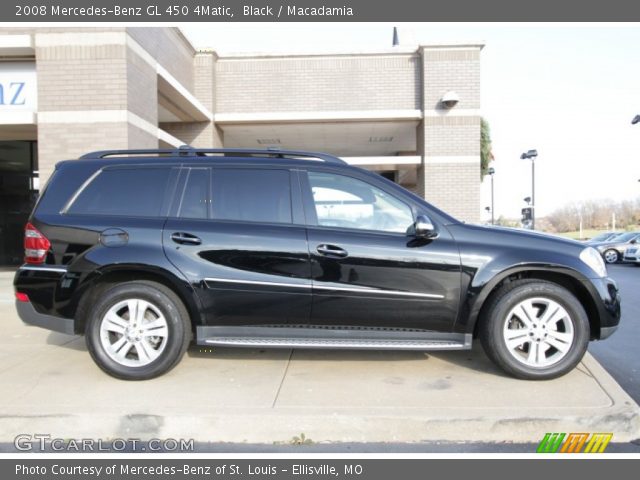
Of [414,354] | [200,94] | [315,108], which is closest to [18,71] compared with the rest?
[200,94]

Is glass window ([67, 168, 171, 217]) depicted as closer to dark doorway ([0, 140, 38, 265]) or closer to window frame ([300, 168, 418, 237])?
window frame ([300, 168, 418, 237])

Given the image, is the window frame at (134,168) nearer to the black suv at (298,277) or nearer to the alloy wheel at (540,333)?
the black suv at (298,277)

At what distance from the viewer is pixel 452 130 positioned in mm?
12414

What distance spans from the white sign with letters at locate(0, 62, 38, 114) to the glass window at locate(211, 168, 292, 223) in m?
6.75

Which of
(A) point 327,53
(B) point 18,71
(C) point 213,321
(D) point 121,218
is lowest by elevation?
(C) point 213,321

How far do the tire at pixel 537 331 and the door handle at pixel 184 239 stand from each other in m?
2.52

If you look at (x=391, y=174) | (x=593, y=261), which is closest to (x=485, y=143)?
(x=391, y=174)

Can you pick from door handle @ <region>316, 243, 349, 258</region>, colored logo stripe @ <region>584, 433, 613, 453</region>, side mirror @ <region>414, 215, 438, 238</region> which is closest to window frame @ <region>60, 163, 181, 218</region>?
door handle @ <region>316, 243, 349, 258</region>

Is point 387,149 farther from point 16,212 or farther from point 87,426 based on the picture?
point 87,426

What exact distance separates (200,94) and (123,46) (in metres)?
4.33

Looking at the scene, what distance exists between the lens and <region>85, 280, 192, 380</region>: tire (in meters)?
3.90

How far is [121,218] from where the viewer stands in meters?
3.99

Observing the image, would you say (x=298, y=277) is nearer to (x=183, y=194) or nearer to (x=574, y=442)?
(x=183, y=194)

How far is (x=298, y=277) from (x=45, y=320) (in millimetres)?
2222
